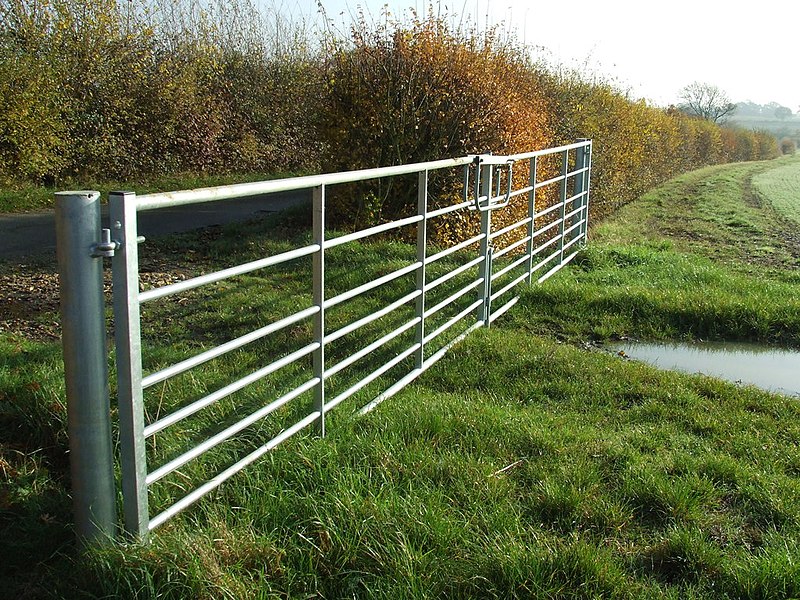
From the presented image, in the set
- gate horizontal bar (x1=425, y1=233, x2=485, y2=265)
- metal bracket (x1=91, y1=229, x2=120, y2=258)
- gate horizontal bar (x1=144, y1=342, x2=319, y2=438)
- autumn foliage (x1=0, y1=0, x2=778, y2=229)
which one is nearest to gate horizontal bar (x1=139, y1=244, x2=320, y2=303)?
metal bracket (x1=91, y1=229, x2=120, y2=258)

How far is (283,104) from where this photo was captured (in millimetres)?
22078

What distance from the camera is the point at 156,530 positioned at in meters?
2.92

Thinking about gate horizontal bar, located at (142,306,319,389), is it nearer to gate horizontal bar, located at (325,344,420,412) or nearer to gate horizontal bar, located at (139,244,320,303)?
gate horizontal bar, located at (139,244,320,303)

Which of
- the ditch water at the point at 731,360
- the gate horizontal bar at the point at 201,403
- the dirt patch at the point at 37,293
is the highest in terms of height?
the gate horizontal bar at the point at 201,403

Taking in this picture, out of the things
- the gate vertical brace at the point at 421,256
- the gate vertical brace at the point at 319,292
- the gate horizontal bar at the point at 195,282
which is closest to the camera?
the gate horizontal bar at the point at 195,282

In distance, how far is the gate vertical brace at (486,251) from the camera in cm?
624

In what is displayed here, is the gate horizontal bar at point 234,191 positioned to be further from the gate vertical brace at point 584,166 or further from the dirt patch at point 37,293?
the gate vertical brace at point 584,166

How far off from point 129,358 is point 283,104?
2033 cm

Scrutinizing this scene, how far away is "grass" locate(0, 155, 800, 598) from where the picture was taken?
279cm

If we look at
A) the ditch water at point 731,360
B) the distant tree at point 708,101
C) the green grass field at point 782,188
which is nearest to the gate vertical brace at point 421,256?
the ditch water at point 731,360

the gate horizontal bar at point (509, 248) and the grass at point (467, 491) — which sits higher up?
the gate horizontal bar at point (509, 248)

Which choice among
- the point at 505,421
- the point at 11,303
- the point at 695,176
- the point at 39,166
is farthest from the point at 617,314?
the point at 695,176

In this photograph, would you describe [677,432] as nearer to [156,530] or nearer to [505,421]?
[505,421]

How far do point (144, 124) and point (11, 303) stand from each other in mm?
12048
